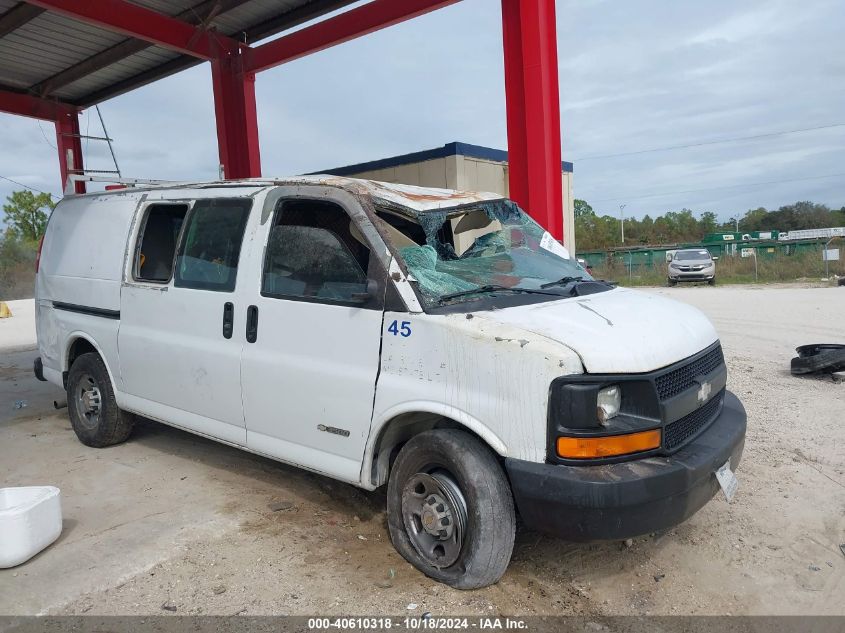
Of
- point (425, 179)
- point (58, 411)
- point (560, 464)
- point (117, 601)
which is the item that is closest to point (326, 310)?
point (560, 464)

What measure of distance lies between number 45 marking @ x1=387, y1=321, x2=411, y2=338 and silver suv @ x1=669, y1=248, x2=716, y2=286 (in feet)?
79.1

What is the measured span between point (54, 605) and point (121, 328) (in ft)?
7.40

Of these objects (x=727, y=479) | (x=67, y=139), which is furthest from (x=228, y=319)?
(x=67, y=139)

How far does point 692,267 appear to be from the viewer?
24891 mm

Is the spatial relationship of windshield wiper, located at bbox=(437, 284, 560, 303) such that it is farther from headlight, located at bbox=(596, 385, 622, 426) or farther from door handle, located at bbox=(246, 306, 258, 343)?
door handle, located at bbox=(246, 306, 258, 343)

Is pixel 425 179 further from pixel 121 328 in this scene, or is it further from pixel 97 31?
pixel 121 328

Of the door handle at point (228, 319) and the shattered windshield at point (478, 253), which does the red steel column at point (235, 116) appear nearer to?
the door handle at point (228, 319)

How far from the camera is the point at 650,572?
3299mm

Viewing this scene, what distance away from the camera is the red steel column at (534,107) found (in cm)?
693

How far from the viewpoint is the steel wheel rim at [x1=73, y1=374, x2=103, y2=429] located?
5.27 m

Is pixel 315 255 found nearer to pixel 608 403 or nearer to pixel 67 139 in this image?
pixel 608 403

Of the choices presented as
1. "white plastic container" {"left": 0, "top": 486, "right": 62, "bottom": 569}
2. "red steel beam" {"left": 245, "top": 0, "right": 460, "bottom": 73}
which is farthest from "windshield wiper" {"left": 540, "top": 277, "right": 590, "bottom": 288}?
"red steel beam" {"left": 245, "top": 0, "right": 460, "bottom": 73}

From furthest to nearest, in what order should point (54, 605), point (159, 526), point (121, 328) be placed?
point (121, 328)
point (159, 526)
point (54, 605)

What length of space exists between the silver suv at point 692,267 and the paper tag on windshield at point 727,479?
23.5 meters
